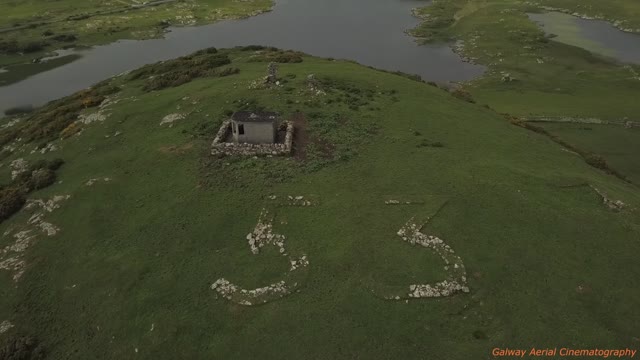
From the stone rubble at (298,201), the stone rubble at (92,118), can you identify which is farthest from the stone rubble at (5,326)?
the stone rubble at (92,118)

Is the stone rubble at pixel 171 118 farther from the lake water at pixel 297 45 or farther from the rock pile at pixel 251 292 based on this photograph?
the lake water at pixel 297 45

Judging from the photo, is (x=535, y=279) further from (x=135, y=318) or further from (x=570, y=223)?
(x=135, y=318)

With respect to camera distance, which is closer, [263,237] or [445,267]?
[445,267]

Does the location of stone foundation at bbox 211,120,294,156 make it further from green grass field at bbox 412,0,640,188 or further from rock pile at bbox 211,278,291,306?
green grass field at bbox 412,0,640,188

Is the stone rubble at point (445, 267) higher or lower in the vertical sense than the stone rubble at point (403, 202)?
lower

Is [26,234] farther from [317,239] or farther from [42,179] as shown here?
[317,239]

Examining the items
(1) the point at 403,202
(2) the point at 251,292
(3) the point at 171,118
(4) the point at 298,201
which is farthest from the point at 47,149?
(1) the point at 403,202
